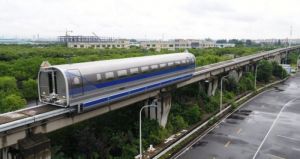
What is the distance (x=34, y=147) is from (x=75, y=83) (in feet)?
16.9

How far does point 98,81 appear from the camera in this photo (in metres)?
22.5

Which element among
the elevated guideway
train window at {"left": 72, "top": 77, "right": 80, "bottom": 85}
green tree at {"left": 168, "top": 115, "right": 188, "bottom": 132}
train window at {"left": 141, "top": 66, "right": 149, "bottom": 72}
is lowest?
→ green tree at {"left": 168, "top": 115, "right": 188, "bottom": 132}

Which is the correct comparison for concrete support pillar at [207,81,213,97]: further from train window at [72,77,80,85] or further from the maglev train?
train window at [72,77,80,85]

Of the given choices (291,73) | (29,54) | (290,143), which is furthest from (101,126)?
(291,73)

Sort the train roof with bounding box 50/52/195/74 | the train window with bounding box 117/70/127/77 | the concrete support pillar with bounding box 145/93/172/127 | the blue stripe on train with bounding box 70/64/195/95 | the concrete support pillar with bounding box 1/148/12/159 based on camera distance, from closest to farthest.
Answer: the concrete support pillar with bounding box 1/148/12/159 < the blue stripe on train with bounding box 70/64/195/95 < the train roof with bounding box 50/52/195/74 < the train window with bounding box 117/70/127/77 < the concrete support pillar with bounding box 145/93/172/127

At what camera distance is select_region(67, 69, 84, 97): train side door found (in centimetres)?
1986

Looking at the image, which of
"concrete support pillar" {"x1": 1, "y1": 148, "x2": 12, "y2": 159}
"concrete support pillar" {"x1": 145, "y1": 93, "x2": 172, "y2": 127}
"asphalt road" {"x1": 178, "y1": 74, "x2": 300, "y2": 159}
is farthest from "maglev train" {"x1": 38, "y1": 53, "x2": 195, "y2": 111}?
"asphalt road" {"x1": 178, "y1": 74, "x2": 300, "y2": 159}

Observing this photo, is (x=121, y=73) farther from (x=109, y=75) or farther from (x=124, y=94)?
(x=124, y=94)

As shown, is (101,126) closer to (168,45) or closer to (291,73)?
(291,73)

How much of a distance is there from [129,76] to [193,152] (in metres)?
10.3

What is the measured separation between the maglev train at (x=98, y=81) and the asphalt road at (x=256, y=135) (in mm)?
8672

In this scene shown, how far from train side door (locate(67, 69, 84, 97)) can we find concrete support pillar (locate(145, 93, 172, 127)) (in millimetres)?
12215

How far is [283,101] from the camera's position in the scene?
52781 millimetres

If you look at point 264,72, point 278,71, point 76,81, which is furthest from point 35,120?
point 278,71
